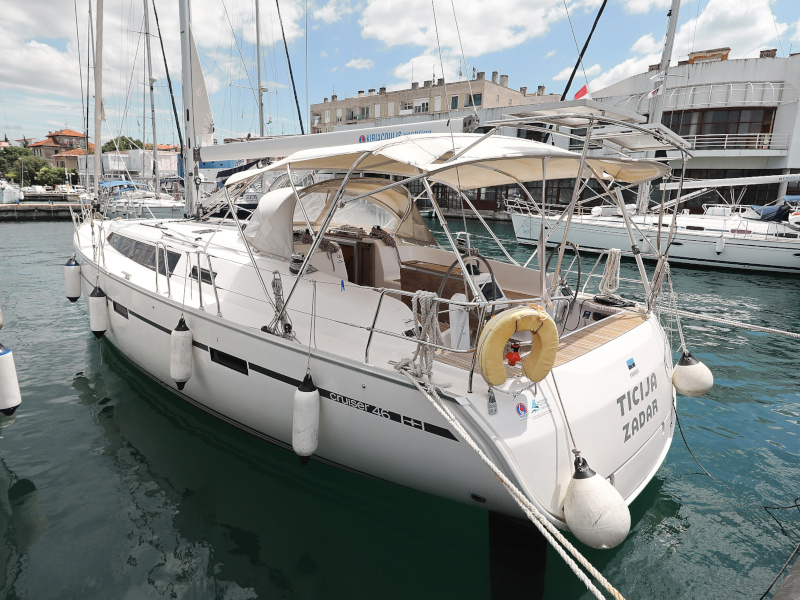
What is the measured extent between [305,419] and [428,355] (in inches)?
42.1

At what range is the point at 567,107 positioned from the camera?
299 centimetres

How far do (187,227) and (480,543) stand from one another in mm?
6663

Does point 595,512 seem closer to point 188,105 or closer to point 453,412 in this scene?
point 453,412

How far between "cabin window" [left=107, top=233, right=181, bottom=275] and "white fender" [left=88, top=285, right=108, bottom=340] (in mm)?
634

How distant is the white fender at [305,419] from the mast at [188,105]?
5152 millimetres

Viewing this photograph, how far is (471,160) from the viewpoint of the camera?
2955 mm

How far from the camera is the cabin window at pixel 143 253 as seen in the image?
609 cm

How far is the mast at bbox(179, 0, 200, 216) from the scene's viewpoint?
7367mm

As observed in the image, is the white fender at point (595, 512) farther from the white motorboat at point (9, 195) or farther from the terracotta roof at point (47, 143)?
the terracotta roof at point (47, 143)

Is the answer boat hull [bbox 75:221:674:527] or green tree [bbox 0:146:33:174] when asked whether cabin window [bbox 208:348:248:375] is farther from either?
green tree [bbox 0:146:33:174]

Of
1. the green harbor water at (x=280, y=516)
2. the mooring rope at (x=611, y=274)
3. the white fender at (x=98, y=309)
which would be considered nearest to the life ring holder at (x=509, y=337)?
the green harbor water at (x=280, y=516)

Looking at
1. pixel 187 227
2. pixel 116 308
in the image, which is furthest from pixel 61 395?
pixel 187 227

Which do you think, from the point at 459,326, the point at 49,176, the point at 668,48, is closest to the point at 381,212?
the point at 459,326

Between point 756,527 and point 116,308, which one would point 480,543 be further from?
point 116,308
